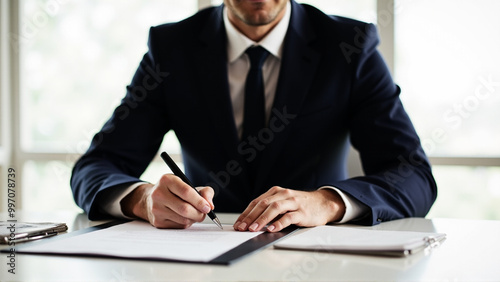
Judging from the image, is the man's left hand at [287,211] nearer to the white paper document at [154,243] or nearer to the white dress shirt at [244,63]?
the white paper document at [154,243]

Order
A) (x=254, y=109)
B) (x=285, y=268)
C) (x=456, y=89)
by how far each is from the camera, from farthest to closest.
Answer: (x=456, y=89) → (x=254, y=109) → (x=285, y=268)

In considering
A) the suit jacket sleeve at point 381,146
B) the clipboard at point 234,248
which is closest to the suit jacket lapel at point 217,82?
the suit jacket sleeve at point 381,146

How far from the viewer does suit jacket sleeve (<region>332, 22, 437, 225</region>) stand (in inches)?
53.1

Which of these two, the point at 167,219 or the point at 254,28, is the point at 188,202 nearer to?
the point at 167,219

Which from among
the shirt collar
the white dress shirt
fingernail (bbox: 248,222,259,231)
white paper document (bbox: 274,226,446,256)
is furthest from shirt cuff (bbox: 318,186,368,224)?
the shirt collar

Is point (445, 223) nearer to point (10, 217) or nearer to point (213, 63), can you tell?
point (213, 63)

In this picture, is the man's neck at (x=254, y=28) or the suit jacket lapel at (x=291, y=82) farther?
the man's neck at (x=254, y=28)

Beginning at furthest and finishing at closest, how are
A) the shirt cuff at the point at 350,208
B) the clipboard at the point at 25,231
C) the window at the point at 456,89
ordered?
the window at the point at 456,89
the shirt cuff at the point at 350,208
the clipboard at the point at 25,231

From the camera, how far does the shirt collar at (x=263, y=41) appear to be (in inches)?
70.1

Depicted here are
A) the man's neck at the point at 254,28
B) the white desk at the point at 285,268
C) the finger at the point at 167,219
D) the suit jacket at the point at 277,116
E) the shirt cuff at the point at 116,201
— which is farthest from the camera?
A: the man's neck at the point at 254,28

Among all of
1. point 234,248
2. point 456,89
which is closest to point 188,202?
point 234,248

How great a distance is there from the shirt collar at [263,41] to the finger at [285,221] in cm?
77

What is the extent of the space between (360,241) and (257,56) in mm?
917

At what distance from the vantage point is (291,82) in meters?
1.71
